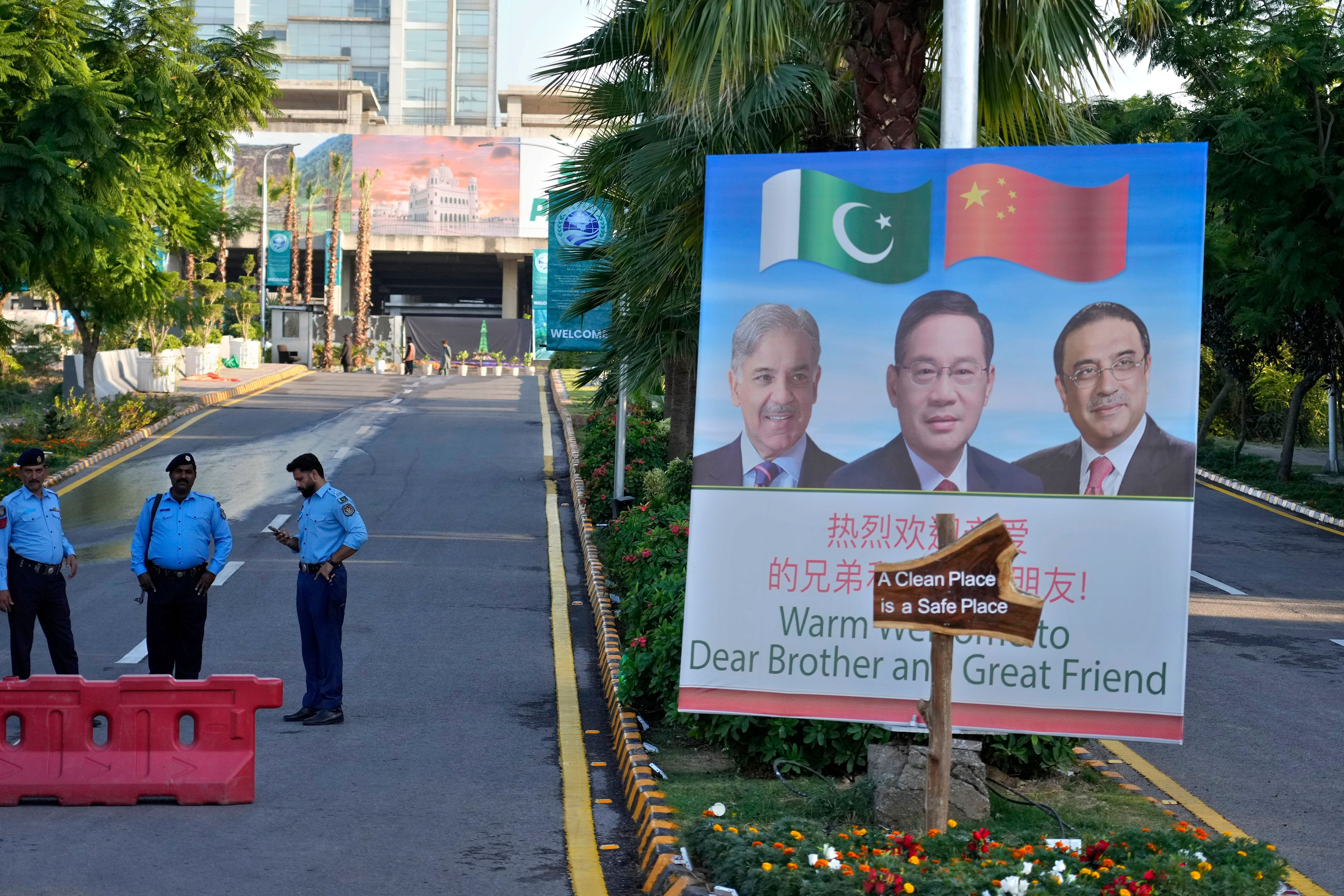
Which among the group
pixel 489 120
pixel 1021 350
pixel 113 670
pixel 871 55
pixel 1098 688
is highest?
pixel 489 120

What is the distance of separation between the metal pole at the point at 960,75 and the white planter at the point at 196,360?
38719 mm

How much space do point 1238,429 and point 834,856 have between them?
38.3 metres

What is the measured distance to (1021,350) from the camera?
6176mm

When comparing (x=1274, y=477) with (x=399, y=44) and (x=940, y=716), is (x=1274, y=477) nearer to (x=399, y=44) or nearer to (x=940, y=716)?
(x=940, y=716)

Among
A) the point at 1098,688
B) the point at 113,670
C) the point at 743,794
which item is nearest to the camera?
the point at 1098,688

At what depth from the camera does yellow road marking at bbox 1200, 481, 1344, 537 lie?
22828 mm

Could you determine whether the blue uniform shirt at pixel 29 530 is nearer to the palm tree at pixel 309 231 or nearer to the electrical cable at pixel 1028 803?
the electrical cable at pixel 1028 803

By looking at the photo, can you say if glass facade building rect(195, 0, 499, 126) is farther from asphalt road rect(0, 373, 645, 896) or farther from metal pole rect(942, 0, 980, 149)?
metal pole rect(942, 0, 980, 149)

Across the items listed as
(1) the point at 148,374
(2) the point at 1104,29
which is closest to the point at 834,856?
(2) the point at 1104,29

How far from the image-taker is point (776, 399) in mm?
6414

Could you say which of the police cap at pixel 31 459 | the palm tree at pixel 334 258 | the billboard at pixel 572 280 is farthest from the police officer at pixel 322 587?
the palm tree at pixel 334 258

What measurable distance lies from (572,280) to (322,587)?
10.0 meters

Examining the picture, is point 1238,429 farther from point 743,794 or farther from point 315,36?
point 315,36

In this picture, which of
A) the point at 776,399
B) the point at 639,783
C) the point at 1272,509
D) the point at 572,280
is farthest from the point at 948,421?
the point at 1272,509
